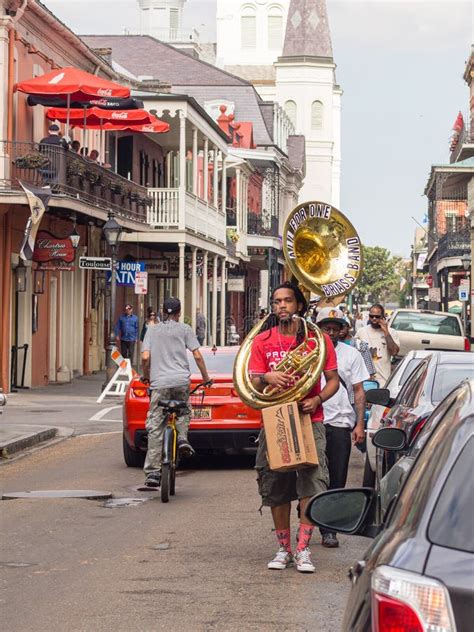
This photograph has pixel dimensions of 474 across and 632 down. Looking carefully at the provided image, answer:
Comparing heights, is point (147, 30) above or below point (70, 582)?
above

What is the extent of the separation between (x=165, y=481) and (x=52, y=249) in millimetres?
16400

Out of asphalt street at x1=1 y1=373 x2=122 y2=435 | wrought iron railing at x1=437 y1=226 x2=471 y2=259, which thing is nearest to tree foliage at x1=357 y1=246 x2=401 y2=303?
wrought iron railing at x1=437 y1=226 x2=471 y2=259

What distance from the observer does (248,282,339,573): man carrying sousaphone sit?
8.49 meters

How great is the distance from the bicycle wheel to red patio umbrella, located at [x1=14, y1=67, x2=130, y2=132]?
15.6 metres

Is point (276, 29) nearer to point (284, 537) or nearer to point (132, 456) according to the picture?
point (132, 456)

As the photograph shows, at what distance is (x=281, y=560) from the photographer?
859cm

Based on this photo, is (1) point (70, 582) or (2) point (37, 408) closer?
(1) point (70, 582)

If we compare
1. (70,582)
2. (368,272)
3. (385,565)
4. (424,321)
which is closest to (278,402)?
(70,582)

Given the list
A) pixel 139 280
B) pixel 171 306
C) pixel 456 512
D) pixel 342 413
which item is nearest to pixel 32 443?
pixel 171 306

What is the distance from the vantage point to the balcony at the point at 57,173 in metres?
25.9

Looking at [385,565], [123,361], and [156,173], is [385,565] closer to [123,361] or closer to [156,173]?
[123,361]

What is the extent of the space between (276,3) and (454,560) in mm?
130349

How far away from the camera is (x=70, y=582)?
8203mm

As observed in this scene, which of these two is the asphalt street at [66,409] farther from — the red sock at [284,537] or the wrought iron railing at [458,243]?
the wrought iron railing at [458,243]
